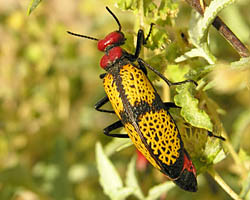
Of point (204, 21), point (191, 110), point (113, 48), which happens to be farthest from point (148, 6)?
point (113, 48)

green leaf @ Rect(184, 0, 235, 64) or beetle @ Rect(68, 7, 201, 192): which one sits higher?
green leaf @ Rect(184, 0, 235, 64)

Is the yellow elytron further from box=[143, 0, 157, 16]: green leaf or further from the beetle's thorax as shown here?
box=[143, 0, 157, 16]: green leaf

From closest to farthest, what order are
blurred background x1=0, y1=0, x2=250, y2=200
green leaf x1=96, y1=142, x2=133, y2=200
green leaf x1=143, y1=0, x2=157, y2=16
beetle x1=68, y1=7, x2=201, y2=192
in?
green leaf x1=143, y1=0, x2=157, y2=16, beetle x1=68, y1=7, x2=201, y2=192, green leaf x1=96, y1=142, x2=133, y2=200, blurred background x1=0, y1=0, x2=250, y2=200

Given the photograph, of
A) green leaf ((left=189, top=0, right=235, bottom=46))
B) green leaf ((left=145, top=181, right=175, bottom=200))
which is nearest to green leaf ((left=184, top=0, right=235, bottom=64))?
green leaf ((left=189, top=0, right=235, bottom=46))

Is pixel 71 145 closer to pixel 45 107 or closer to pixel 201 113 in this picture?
pixel 45 107

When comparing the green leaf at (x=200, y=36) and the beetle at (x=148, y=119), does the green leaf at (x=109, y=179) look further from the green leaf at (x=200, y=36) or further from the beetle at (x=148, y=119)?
the green leaf at (x=200, y=36)

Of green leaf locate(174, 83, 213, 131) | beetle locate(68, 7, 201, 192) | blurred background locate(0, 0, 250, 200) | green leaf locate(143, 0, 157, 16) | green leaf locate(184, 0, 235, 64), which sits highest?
green leaf locate(143, 0, 157, 16)

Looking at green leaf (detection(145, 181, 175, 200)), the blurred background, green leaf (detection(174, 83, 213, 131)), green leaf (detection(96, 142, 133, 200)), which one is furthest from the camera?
the blurred background

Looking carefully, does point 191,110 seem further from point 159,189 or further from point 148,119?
Result: point 159,189

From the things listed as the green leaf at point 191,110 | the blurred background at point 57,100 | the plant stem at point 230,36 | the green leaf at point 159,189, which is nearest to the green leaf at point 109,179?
the green leaf at point 159,189
